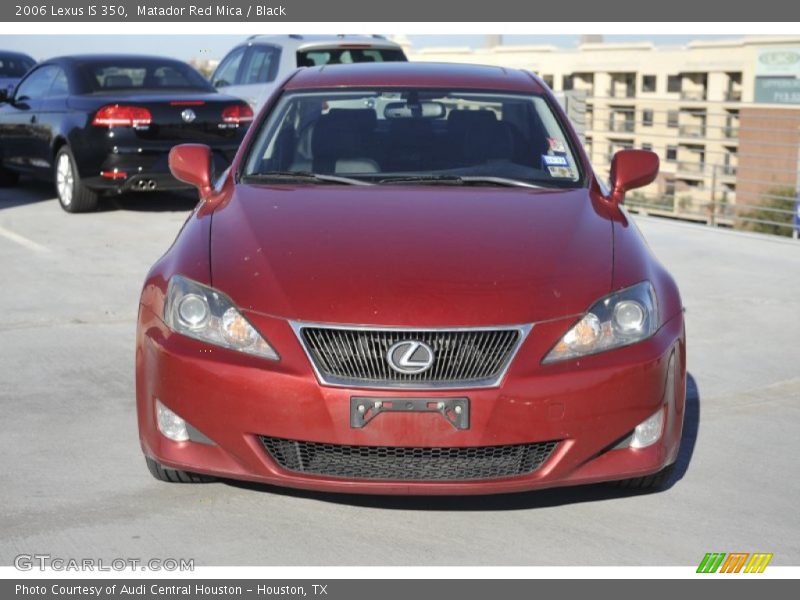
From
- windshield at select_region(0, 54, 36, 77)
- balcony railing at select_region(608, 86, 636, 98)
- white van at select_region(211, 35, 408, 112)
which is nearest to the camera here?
white van at select_region(211, 35, 408, 112)

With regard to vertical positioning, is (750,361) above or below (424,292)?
below

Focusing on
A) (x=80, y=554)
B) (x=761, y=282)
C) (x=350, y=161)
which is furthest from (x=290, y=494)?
(x=761, y=282)

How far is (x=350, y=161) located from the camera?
18.3ft

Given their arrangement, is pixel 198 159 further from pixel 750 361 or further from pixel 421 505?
pixel 750 361

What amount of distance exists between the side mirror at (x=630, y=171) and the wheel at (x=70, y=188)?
7.24 meters

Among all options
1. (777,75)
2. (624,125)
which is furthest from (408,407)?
(777,75)

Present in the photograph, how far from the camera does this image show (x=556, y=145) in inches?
226

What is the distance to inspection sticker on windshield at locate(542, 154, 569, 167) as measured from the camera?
5605 millimetres

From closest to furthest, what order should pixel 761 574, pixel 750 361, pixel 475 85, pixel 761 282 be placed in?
pixel 761 574, pixel 475 85, pixel 750 361, pixel 761 282

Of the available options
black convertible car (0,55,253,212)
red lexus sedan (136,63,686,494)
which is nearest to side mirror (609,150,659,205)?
red lexus sedan (136,63,686,494)

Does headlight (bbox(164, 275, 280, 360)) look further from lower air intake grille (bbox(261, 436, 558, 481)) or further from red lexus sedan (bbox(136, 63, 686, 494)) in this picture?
lower air intake grille (bbox(261, 436, 558, 481))

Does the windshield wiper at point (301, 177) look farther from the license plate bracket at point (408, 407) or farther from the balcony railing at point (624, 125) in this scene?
the balcony railing at point (624, 125)

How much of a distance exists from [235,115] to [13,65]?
835cm

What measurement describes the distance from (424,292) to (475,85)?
2.16 metres
